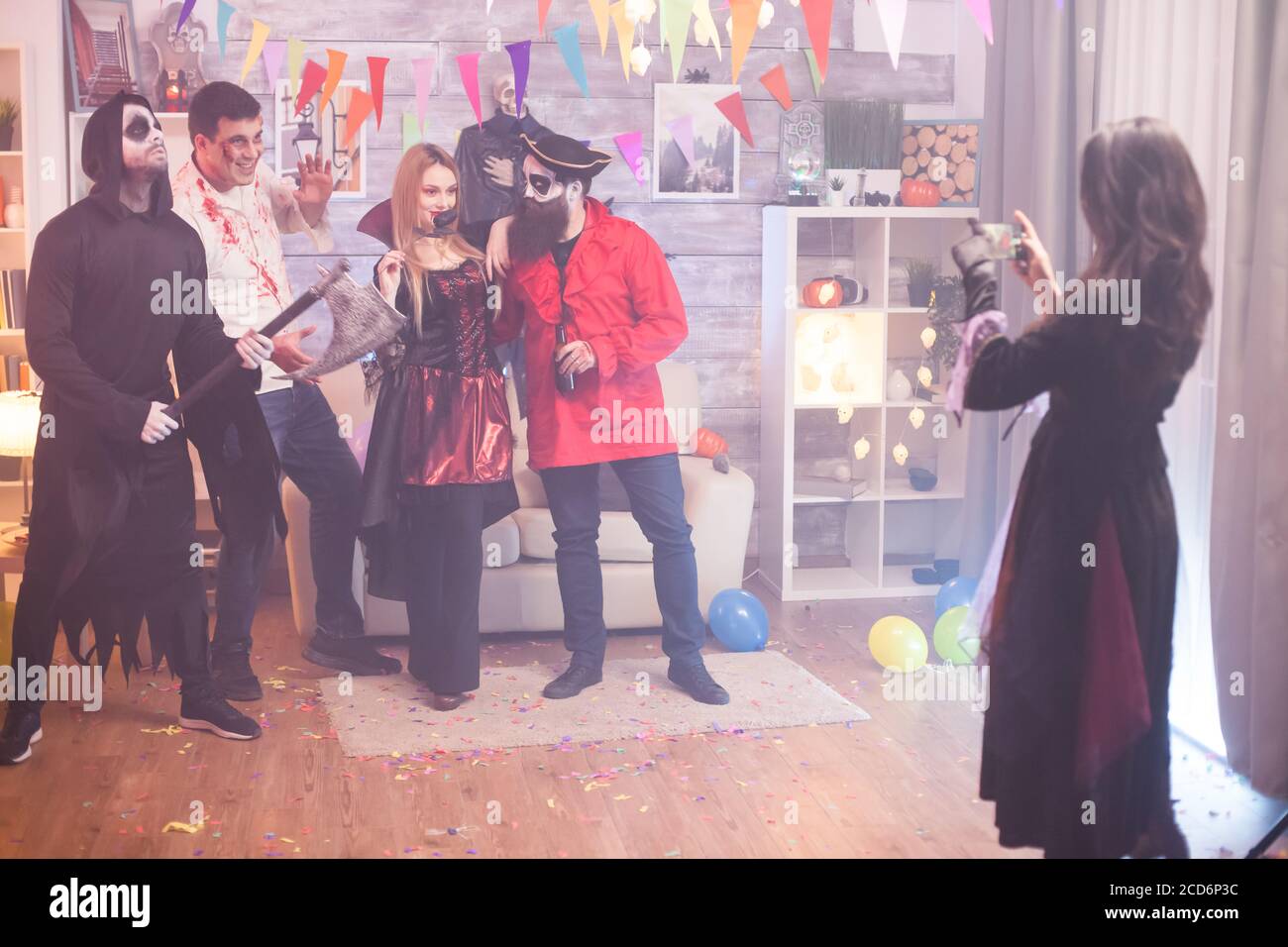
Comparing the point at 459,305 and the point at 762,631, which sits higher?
the point at 459,305

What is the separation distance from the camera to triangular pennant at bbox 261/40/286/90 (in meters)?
4.64

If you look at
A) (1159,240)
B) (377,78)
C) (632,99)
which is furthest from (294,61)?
(1159,240)

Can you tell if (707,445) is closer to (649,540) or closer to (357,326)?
(649,540)

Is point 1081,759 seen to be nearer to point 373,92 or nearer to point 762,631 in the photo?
point 762,631

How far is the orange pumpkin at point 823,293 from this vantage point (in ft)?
15.6

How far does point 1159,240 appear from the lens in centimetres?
207

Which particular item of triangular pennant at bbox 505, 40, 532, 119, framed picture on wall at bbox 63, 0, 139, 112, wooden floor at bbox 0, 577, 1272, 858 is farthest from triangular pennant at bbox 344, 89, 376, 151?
wooden floor at bbox 0, 577, 1272, 858

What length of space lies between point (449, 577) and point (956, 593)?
1.60 meters

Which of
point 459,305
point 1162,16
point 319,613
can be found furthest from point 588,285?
point 1162,16

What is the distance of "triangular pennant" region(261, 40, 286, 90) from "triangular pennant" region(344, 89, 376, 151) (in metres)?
0.26

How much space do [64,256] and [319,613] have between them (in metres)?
1.38

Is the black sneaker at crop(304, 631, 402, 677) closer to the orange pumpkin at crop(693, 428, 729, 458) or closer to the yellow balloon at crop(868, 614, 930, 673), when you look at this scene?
the orange pumpkin at crop(693, 428, 729, 458)

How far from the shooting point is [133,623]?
3.33 m

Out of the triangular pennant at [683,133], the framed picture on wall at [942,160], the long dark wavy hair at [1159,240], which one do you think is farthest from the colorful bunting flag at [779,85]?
the long dark wavy hair at [1159,240]
